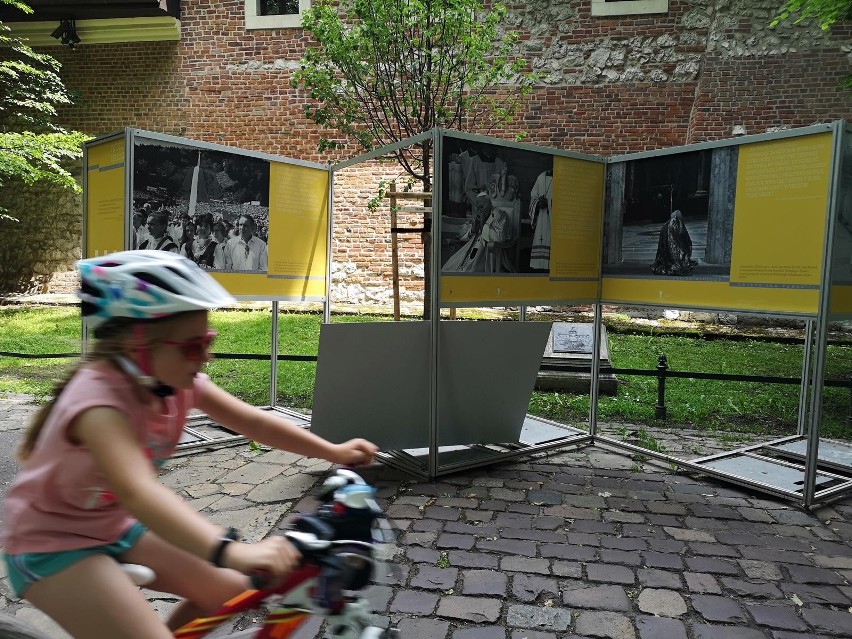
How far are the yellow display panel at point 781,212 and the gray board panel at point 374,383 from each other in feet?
8.14

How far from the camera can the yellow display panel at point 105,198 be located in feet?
17.7

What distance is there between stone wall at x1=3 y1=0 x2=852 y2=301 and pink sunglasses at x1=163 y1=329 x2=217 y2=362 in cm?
1197

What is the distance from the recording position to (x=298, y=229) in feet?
21.6

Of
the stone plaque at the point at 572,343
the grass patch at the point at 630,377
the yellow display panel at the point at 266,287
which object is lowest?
the grass patch at the point at 630,377

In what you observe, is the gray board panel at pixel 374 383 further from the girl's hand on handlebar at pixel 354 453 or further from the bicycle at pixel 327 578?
the bicycle at pixel 327 578

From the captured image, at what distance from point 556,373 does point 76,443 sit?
7634 millimetres

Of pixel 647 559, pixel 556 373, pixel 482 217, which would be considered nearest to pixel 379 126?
pixel 556 373

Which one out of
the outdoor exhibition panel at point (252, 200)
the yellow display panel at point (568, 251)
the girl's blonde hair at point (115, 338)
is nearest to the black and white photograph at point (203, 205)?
the outdoor exhibition panel at point (252, 200)

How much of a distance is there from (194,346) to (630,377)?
8842 millimetres

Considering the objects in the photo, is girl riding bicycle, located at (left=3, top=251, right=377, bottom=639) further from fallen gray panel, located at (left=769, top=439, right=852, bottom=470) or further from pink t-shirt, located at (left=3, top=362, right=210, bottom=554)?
fallen gray panel, located at (left=769, top=439, right=852, bottom=470)

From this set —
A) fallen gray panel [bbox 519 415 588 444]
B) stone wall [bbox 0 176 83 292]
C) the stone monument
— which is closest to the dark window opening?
stone wall [bbox 0 176 83 292]

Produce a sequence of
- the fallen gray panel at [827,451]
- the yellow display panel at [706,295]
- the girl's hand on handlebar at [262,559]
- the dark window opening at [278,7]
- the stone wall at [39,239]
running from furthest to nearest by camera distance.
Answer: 1. the stone wall at [39,239]
2. the dark window opening at [278,7]
3. the fallen gray panel at [827,451]
4. the yellow display panel at [706,295]
5. the girl's hand on handlebar at [262,559]

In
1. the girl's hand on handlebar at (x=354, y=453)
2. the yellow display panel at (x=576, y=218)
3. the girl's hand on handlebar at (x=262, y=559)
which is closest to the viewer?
the girl's hand on handlebar at (x=262, y=559)

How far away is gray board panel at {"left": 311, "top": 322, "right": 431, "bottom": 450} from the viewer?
5.05 metres
